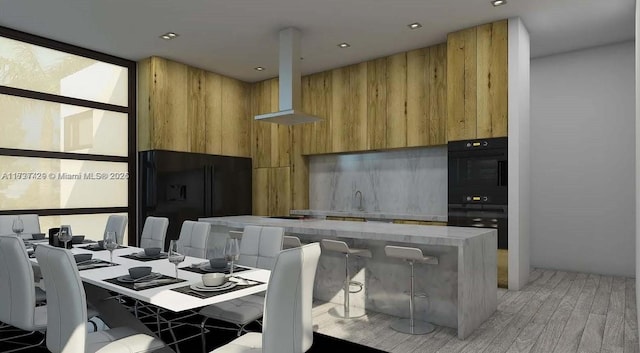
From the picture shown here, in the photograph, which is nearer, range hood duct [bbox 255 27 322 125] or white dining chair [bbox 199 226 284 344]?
white dining chair [bbox 199 226 284 344]

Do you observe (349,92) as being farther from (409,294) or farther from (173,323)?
(173,323)

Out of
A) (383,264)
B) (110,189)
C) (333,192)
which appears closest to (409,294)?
(383,264)

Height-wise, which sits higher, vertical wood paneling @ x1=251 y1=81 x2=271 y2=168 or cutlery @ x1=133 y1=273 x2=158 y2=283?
vertical wood paneling @ x1=251 y1=81 x2=271 y2=168

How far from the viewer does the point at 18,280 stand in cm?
236

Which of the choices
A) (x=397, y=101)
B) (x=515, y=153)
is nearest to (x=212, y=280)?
(x=515, y=153)

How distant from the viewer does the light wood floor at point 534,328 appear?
298cm

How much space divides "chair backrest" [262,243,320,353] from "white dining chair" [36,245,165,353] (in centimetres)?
68

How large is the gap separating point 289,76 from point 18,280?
339 centimetres

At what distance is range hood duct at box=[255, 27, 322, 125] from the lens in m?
4.93

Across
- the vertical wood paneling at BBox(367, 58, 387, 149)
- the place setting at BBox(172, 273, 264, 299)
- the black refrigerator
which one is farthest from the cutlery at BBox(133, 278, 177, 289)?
the vertical wood paneling at BBox(367, 58, 387, 149)

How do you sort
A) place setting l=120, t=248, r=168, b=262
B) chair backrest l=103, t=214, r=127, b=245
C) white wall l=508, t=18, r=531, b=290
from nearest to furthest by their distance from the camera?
place setting l=120, t=248, r=168, b=262, chair backrest l=103, t=214, r=127, b=245, white wall l=508, t=18, r=531, b=290

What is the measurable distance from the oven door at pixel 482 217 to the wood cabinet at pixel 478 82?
789mm

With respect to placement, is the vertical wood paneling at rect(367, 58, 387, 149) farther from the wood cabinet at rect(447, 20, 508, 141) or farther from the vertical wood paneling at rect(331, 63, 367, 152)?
the wood cabinet at rect(447, 20, 508, 141)

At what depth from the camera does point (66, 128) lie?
541cm
